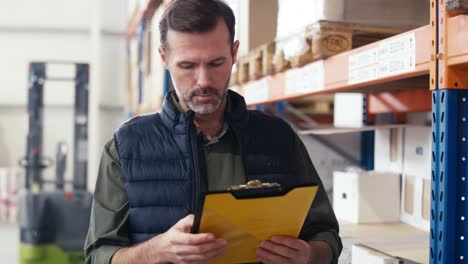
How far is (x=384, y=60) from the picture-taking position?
182 cm

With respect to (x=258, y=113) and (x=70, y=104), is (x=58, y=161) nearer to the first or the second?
(x=70, y=104)

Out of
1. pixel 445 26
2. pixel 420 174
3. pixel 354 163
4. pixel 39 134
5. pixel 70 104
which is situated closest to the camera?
pixel 445 26

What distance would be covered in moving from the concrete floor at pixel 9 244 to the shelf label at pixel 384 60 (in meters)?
6.25

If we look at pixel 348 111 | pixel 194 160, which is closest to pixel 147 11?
pixel 348 111

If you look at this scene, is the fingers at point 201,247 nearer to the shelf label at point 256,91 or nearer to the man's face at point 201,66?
the man's face at point 201,66

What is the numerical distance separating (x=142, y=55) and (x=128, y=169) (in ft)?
18.9

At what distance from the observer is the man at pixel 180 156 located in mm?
1697

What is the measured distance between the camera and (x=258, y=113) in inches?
74.5

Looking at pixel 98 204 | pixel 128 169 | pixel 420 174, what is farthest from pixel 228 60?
pixel 420 174

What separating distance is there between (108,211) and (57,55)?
31.1 ft

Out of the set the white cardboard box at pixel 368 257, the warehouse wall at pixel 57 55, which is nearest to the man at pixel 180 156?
the white cardboard box at pixel 368 257

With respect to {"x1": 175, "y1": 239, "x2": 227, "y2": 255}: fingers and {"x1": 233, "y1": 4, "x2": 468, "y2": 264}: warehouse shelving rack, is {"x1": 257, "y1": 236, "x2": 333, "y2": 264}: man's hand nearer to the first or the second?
{"x1": 175, "y1": 239, "x2": 227, "y2": 255}: fingers

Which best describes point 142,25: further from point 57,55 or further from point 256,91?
point 256,91

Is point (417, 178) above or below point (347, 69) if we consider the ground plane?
below
